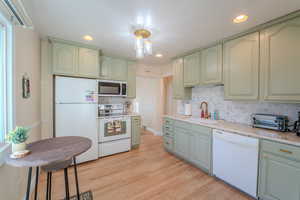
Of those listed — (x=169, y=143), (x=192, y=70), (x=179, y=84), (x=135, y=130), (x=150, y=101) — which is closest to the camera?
(x=192, y=70)

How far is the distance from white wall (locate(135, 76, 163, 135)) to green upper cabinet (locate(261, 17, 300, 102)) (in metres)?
2.93

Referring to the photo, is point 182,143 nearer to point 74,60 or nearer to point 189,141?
point 189,141

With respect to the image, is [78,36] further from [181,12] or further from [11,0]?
[181,12]

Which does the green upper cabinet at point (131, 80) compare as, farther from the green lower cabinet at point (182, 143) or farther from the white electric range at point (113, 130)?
the green lower cabinet at point (182, 143)

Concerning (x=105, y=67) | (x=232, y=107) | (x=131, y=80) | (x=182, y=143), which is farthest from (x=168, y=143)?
(x=105, y=67)

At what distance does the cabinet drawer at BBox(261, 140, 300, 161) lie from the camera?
4.36 feet

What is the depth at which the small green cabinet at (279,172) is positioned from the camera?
1342 mm

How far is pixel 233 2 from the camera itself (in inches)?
53.3

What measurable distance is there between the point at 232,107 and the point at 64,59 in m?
3.46

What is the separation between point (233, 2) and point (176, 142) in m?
2.55

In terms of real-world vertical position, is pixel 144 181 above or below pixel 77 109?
below

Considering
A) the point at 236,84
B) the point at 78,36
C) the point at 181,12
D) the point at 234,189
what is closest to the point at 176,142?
the point at 234,189

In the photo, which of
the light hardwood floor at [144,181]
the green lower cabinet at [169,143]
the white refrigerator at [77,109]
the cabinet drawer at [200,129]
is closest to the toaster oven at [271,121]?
the cabinet drawer at [200,129]

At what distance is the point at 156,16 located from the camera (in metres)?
1.61
